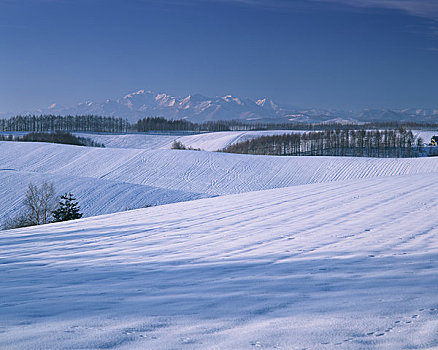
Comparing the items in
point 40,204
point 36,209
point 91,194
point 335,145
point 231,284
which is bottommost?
point 36,209

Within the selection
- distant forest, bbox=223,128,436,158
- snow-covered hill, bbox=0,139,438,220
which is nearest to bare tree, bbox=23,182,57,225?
snow-covered hill, bbox=0,139,438,220

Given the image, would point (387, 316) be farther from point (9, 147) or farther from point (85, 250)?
point (9, 147)

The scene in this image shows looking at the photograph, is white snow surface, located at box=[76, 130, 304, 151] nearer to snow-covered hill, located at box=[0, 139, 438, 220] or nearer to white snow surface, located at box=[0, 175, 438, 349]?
snow-covered hill, located at box=[0, 139, 438, 220]

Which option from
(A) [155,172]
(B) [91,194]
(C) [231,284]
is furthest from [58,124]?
(C) [231,284]

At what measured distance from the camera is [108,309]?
442cm

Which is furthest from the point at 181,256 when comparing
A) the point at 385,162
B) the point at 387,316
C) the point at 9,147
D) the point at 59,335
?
the point at 9,147

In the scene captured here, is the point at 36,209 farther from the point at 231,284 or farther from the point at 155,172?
the point at 231,284

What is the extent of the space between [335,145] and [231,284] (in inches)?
4335

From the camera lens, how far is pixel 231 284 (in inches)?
210

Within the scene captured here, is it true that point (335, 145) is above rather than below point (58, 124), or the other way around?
below

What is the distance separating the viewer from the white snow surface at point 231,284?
3.63m

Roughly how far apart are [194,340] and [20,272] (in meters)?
4.41

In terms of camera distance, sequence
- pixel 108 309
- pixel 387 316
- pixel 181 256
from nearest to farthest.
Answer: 1. pixel 387 316
2. pixel 108 309
3. pixel 181 256

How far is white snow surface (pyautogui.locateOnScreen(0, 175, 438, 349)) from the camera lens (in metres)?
3.63
